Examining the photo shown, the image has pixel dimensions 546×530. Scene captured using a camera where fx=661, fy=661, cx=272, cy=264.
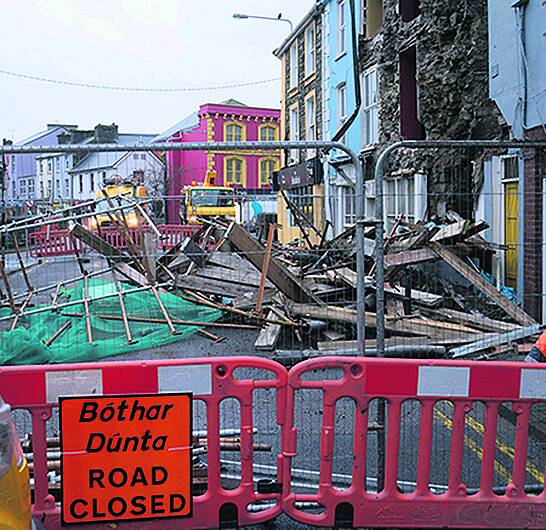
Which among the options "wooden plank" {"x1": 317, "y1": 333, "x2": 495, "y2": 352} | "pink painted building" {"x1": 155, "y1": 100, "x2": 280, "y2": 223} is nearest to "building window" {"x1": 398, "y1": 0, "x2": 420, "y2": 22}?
"wooden plank" {"x1": 317, "y1": 333, "x2": 495, "y2": 352}

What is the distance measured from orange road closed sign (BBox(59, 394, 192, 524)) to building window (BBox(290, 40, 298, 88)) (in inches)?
1035

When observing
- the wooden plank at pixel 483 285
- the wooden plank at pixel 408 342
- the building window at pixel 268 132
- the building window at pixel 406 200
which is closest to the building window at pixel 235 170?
the building window at pixel 268 132

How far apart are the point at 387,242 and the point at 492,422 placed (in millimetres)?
6844

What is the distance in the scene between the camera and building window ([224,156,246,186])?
49.2 m

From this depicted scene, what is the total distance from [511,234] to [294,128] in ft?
62.7

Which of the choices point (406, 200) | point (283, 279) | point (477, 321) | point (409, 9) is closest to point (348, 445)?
point (477, 321)

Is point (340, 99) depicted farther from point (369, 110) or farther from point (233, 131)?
point (233, 131)

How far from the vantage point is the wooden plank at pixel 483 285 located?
901cm

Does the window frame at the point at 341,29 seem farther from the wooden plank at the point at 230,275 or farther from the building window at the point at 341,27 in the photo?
the wooden plank at the point at 230,275

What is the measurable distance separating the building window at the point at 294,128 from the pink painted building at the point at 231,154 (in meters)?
17.3

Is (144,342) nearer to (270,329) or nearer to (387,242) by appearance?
(270,329)

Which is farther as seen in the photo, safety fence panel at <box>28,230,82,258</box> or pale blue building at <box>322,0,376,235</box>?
pale blue building at <box>322,0,376,235</box>

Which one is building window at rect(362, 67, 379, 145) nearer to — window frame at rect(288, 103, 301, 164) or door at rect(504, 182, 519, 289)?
window frame at rect(288, 103, 301, 164)

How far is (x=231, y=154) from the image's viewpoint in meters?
48.8
